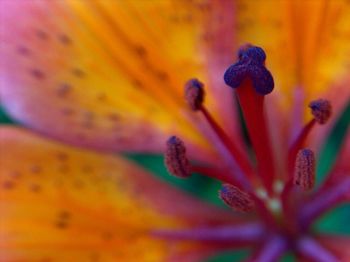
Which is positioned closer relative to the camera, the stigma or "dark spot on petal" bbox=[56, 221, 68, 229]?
the stigma

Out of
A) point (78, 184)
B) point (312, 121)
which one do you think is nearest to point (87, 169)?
point (78, 184)

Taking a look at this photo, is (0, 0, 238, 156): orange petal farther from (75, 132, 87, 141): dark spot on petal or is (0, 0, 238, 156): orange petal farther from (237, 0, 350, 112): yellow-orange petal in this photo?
(237, 0, 350, 112): yellow-orange petal

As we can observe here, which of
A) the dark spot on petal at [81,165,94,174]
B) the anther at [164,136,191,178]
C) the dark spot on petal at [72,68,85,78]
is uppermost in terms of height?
the dark spot on petal at [72,68,85,78]

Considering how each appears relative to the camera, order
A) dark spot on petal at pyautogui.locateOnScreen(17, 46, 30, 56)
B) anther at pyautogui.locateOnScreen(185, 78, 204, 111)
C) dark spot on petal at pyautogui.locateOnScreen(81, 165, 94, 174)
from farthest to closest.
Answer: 1. dark spot on petal at pyautogui.locateOnScreen(81, 165, 94, 174)
2. dark spot on petal at pyautogui.locateOnScreen(17, 46, 30, 56)
3. anther at pyautogui.locateOnScreen(185, 78, 204, 111)

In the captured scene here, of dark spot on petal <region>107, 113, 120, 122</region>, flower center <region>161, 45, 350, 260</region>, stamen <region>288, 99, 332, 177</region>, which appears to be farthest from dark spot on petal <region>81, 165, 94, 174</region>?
stamen <region>288, 99, 332, 177</region>

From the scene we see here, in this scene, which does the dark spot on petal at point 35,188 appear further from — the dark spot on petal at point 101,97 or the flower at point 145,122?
the dark spot on petal at point 101,97

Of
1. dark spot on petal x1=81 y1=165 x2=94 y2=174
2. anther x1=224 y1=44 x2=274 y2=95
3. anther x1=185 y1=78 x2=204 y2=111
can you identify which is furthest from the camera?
dark spot on petal x1=81 y1=165 x2=94 y2=174

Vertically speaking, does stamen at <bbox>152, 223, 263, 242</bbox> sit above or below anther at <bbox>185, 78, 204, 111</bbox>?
below

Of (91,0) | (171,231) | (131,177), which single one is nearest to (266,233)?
(171,231)
